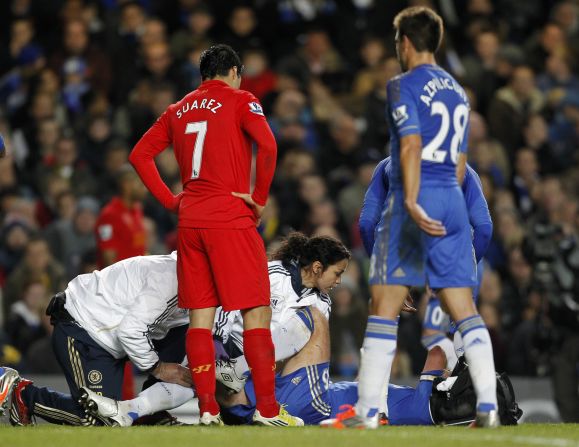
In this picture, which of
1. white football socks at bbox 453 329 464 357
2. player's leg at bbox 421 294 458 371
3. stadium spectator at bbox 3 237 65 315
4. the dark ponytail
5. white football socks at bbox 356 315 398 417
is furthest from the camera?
stadium spectator at bbox 3 237 65 315

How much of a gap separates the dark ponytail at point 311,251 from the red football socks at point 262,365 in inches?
43.3

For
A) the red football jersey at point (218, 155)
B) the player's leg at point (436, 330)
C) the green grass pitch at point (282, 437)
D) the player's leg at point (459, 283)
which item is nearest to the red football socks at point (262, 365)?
the green grass pitch at point (282, 437)

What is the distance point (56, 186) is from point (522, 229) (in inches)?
189

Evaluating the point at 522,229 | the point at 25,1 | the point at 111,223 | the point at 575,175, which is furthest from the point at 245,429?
the point at 25,1

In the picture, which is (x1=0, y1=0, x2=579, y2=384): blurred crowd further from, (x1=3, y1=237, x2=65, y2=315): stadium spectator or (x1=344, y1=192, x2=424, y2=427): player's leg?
(x1=344, y1=192, x2=424, y2=427): player's leg

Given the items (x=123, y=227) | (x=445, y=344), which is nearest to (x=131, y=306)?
(x=445, y=344)

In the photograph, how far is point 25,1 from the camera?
1580cm

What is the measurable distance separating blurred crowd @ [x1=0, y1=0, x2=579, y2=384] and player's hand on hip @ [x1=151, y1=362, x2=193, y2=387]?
3.80m

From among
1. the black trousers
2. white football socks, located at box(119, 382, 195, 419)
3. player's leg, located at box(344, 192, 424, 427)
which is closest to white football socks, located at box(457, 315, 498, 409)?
player's leg, located at box(344, 192, 424, 427)

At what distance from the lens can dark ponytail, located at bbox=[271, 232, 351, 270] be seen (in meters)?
8.70

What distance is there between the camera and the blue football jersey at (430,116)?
6961 millimetres

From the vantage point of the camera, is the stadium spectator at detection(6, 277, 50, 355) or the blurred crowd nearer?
the stadium spectator at detection(6, 277, 50, 355)

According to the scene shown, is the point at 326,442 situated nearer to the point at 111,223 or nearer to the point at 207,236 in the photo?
the point at 207,236

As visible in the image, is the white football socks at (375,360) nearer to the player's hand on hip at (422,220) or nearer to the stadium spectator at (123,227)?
the player's hand on hip at (422,220)
